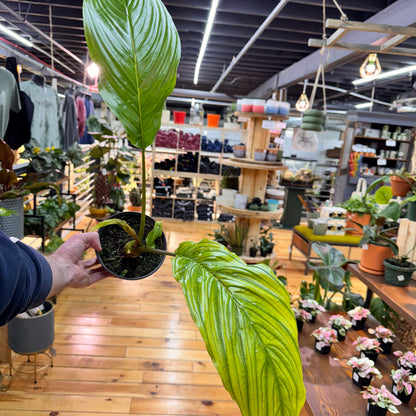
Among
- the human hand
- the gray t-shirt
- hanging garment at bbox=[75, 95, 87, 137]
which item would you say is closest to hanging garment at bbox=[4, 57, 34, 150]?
the gray t-shirt

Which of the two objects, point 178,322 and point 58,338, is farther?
point 178,322

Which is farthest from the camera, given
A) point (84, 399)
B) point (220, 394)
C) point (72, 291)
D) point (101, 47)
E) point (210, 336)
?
point (72, 291)

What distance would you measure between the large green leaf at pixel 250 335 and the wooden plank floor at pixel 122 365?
204 cm

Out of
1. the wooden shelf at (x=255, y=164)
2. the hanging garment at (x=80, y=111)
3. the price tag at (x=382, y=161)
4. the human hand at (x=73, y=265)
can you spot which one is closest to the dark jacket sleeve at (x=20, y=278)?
the human hand at (x=73, y=265)

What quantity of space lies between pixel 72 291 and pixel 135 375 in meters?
1.63

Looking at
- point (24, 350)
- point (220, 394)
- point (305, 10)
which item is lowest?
point (220, 394)

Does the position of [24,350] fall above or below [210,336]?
below

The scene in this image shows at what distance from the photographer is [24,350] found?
2.50m

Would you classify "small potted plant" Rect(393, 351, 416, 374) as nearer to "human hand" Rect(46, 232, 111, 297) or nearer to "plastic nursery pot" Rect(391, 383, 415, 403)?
"plastic nursery pot" Rect(391, 383, 415, 403)

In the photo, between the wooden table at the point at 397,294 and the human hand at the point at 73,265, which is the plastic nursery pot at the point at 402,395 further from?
the human hand at the point at 73,265

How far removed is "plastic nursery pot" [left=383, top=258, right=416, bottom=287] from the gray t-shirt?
3057 mm

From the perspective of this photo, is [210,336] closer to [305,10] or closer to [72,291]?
[72,291]

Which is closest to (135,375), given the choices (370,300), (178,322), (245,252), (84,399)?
(84,399)

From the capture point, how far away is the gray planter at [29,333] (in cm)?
246
